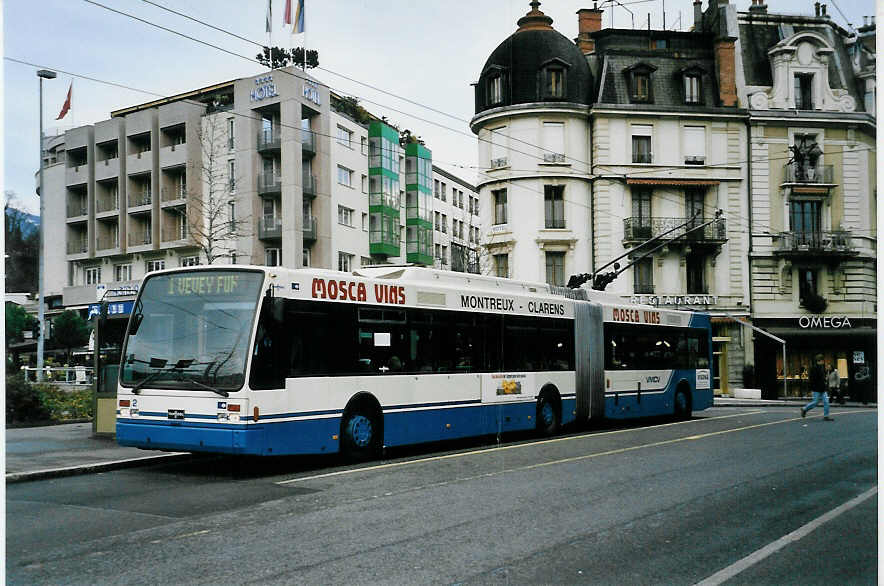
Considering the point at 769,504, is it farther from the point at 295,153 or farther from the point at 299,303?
the point at 295,153

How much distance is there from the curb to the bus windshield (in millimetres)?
1313

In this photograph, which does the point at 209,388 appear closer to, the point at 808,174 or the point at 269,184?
the point at 808,174

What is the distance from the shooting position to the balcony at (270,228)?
44562mm

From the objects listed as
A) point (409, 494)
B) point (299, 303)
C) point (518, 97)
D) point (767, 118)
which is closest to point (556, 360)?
point (767, 118)

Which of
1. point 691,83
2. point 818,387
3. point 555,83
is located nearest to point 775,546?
point 818,387

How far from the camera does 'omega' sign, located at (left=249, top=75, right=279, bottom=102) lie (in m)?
33.2

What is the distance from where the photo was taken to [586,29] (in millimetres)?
41406

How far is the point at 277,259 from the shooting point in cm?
4644

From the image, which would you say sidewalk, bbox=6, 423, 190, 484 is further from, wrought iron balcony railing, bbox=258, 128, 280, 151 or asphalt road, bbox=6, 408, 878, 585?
wrought iron balcony railing, bbox=258, 128, 280, 151

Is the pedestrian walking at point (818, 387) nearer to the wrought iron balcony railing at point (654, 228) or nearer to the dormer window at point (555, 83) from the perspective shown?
the wrought iron balcony railing at point (654, 228)

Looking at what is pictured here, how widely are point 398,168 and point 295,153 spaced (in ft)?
53.8

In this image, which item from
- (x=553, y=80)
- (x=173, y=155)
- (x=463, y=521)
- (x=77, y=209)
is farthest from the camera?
(x=553, y=80)

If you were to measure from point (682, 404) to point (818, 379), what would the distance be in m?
3.51

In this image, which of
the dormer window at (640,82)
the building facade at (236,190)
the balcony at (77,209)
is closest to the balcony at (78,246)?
the building facade at (236,190)
